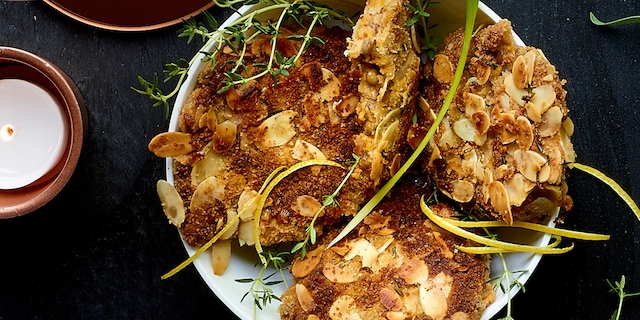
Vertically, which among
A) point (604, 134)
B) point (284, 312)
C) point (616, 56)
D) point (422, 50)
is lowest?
point (284, 312)

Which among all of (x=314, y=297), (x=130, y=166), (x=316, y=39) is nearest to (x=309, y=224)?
(x=314, y=297)

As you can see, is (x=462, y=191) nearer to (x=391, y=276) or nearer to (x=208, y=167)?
(x=391, y=276)

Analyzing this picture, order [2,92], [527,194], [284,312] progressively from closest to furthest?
[527,194]
[284,312]
[2,92]

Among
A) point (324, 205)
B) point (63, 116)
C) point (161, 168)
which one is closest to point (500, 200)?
point (324, 205)

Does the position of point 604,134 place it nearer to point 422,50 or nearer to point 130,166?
point 422,50

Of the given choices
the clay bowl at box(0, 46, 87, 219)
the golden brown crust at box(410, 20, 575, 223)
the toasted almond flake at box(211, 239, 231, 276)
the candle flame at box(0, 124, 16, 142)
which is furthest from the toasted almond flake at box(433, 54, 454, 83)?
the candle flame at box(0, 124, 16, 142)

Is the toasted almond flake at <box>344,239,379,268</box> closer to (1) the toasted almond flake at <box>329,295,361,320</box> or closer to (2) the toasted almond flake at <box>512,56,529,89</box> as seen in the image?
(1) the toasted almond flake at <box>329,295,361,320</box>
